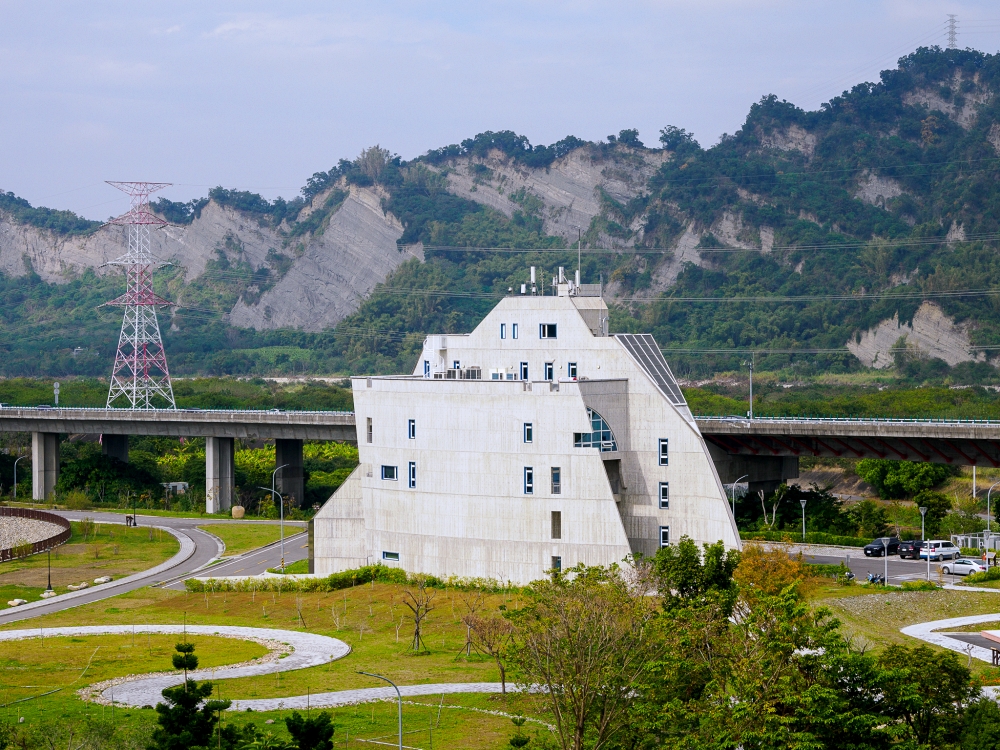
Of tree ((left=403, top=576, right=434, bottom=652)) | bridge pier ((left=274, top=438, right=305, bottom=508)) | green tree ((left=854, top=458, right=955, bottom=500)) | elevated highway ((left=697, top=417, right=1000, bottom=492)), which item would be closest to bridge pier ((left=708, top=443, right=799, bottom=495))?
elevated highway ((left=697, top=417, right=1000, bottom=492))

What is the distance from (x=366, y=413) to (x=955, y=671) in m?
39.1

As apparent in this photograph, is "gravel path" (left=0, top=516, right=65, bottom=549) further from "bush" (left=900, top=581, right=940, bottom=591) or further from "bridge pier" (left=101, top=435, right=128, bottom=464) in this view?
"bush" (left=900, top=581, right=940, bottom=591)

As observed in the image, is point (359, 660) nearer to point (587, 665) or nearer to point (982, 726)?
point (587, 665)

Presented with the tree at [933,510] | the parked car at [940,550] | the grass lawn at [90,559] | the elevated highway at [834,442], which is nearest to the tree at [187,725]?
the grass lawn at [90,559]

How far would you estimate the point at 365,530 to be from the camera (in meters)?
73.5

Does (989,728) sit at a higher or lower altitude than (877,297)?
lower

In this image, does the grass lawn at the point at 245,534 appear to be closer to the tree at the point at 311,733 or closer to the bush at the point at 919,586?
the bush at the point at 919,586

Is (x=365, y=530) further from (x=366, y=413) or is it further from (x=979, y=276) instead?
(x=979, y=276)

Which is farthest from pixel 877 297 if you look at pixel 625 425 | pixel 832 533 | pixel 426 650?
pixel 426 650

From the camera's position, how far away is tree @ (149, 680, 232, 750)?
40469 mm

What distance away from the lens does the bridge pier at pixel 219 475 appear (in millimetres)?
113062

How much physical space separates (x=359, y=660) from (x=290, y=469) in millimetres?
58712

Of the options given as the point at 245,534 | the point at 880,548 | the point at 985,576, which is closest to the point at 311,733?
the point at 985,576

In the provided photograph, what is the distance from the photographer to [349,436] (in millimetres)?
105250
